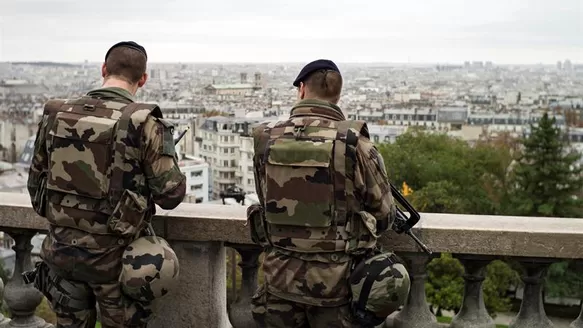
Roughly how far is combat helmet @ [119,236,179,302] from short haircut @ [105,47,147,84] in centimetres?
84

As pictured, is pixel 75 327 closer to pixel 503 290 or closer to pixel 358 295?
pixel 358 295

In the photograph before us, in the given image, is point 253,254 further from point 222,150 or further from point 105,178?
point 222,150

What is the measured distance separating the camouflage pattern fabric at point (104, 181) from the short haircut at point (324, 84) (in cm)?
74

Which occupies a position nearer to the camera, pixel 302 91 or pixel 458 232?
pixel 302 91

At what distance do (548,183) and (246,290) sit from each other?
1655 inches

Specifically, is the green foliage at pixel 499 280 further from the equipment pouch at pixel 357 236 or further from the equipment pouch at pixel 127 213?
the equipment pouch at pixel 127 213

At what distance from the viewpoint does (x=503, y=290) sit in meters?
34.2

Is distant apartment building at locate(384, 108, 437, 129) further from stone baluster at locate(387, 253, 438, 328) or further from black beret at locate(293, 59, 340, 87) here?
black beret at locate(293, 59, 340, 87)

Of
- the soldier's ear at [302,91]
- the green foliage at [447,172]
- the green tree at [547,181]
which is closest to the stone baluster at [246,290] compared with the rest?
the soldier's ear at [302,91]

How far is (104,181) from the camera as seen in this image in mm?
3863

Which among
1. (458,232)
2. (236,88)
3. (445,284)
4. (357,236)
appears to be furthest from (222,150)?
(357,236)

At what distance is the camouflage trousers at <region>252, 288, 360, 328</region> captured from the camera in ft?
12.5

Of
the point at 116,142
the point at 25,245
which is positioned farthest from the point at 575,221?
the point at 25,245

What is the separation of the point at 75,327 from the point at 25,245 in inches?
41.0
